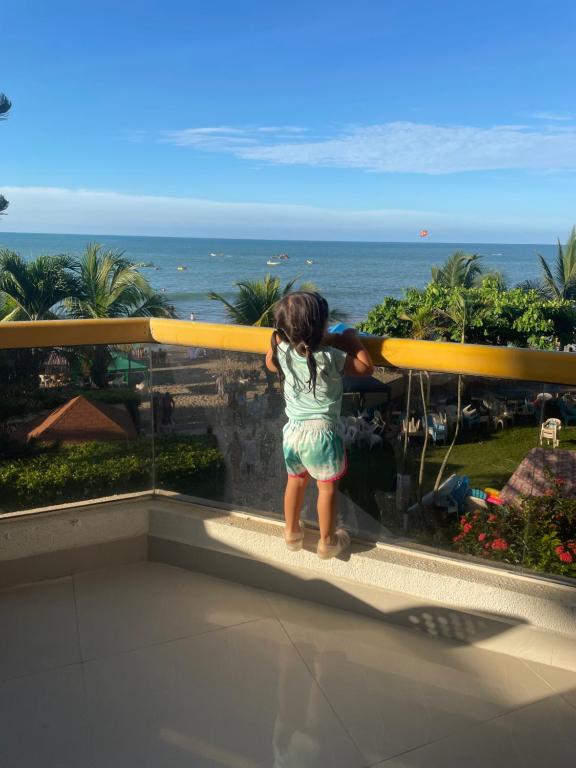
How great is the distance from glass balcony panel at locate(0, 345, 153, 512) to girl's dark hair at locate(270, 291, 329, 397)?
98 centimetres

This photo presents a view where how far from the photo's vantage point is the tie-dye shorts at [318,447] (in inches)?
107

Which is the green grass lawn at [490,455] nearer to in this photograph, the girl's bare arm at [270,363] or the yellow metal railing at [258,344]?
the yellow metal railing at [258,344]

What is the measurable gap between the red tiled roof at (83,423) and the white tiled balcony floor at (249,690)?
2.46 ft

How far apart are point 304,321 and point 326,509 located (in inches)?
33.9

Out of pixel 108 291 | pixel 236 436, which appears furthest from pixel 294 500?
pixel 108 291

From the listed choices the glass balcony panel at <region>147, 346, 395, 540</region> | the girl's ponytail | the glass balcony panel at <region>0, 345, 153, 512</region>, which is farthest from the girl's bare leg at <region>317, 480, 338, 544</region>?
the glass balcony panel at <region>0, 345, 153, 512</region>

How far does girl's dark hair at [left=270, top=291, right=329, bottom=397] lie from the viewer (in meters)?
2.49

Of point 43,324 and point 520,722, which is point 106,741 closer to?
point 520,722

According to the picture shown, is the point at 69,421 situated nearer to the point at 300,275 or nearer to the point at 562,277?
the point at 562,277

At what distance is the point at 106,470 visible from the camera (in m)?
3.29

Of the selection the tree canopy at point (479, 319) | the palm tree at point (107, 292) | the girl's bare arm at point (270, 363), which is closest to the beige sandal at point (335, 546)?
the girl's bare arm at point (270, 363)

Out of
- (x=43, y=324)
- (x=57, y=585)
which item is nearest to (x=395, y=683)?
(x=57, y=585)

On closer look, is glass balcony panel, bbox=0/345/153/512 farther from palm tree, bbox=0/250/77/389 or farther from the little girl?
palm tree, bbox=0/250/77/389

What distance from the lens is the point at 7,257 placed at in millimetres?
17734
